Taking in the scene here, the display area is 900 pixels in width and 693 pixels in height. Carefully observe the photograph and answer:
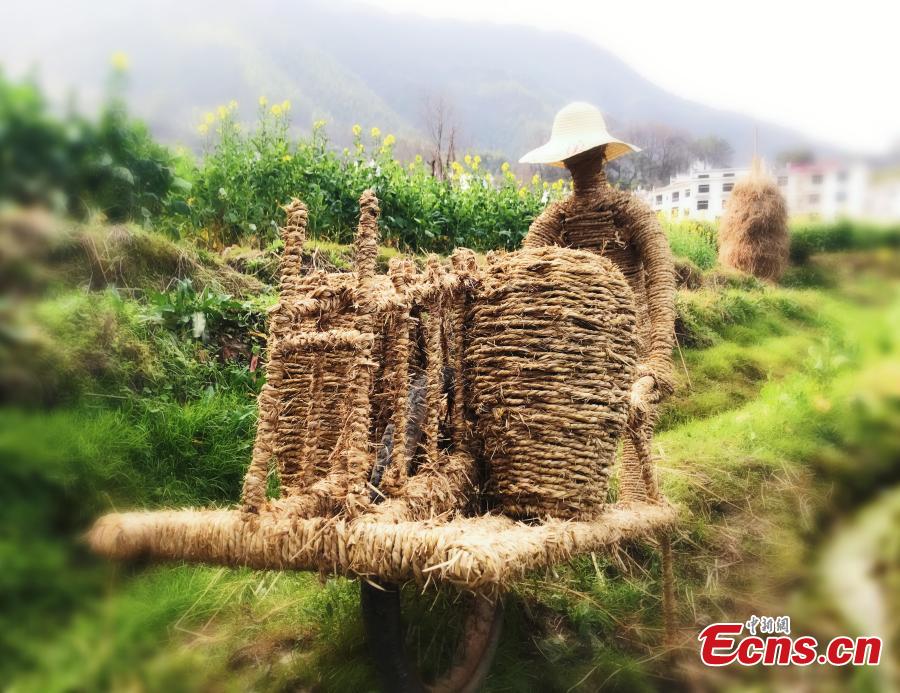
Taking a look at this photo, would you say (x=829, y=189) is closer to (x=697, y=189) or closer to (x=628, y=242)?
(x=628, y=242)

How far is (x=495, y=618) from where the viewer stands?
1.47 metres

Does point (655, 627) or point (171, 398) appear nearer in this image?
point (655, 627)

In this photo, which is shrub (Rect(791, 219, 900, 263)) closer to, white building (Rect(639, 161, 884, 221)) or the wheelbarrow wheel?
white building (Rect(639, 161, 884, 221))

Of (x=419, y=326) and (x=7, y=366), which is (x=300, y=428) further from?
(x=7, y=366)

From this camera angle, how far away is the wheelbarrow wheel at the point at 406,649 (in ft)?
3.51

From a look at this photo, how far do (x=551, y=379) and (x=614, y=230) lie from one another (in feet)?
3.71

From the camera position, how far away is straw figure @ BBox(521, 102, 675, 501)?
1972 mm

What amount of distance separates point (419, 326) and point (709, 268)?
411cm

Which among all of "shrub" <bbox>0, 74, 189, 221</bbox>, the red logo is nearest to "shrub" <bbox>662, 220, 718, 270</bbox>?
the red logo

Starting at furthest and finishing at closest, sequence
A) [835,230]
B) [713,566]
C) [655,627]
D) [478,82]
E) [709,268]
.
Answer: [709,268], [478,82], [713,566], [655,627], [835,230]

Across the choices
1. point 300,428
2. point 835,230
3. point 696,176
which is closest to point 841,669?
point 835,230

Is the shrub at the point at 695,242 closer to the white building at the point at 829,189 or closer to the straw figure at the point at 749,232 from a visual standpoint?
the straw figure at the point at 749,232

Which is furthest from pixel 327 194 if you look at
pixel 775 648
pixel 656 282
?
pixel 775 648

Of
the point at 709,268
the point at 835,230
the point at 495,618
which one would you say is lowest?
the point at 495,618
